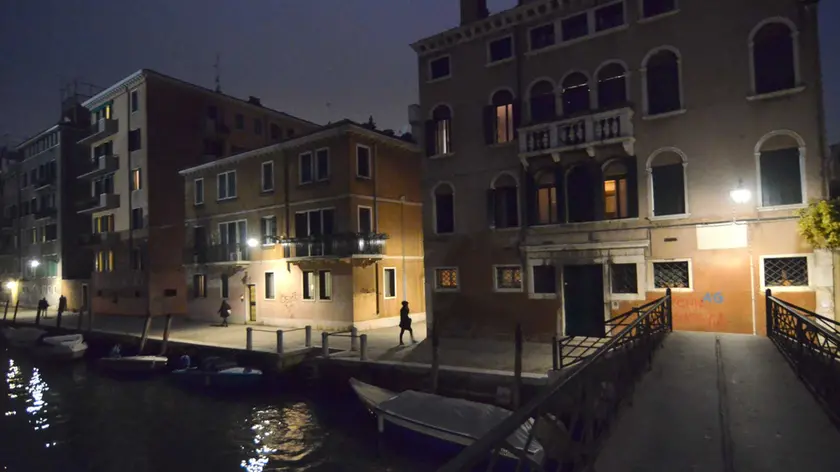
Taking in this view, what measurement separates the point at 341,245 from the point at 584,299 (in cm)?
992

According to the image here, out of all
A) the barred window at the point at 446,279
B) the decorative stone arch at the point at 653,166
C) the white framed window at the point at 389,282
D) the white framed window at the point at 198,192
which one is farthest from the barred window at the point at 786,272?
the white framed window at the point at 198,192

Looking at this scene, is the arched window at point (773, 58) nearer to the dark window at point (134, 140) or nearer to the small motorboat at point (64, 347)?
the small motorboat at point (64, 347)

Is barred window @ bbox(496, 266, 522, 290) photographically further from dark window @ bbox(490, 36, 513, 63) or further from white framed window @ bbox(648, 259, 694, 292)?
dark window @ bbox(490, 36, 513, 63)

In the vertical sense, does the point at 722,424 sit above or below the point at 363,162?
below

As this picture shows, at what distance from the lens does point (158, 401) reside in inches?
645

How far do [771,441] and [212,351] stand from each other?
1771cm

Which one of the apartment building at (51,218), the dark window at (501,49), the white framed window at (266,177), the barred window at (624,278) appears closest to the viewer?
the barred window at (624,278)

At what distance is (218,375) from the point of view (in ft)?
54.8

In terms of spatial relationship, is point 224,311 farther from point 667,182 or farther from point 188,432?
point 667,182

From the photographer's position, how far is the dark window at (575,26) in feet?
54.0

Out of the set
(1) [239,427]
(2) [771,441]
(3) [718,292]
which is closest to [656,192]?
(3) [718,292]

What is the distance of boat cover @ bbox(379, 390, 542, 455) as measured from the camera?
9898 mm

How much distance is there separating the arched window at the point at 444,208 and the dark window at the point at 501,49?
4842mm

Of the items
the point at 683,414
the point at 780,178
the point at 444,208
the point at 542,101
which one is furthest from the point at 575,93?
the point at 683,414
